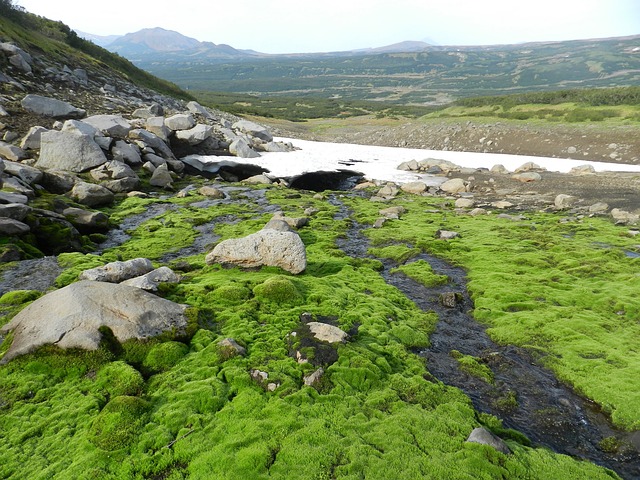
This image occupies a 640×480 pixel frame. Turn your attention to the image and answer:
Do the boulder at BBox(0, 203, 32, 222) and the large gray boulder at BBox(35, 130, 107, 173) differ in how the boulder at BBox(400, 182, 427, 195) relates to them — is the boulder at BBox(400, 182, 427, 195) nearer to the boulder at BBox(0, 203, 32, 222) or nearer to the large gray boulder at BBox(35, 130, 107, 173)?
the large gray boulder at BBox(35, 130, 107, 173)

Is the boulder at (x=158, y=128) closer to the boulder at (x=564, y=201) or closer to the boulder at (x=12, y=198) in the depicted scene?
the boulder at (x=12, y=198)

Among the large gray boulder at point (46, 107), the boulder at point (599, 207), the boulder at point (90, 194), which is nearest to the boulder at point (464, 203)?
the boulder at point (599, 207)

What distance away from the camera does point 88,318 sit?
1067 cm

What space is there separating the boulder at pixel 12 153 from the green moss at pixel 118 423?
1082 inches

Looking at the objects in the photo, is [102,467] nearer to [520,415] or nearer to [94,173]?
[520,415]

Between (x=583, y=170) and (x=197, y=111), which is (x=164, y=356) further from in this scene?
(x=197, y=111)

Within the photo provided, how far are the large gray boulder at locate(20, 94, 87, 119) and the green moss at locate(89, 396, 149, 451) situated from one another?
125ft

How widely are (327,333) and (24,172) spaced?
23.9 metres

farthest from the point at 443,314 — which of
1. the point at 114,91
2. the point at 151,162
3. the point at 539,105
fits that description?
the point at 539,105

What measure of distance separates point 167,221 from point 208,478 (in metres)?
21.0

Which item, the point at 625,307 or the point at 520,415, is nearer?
the point at 520,415

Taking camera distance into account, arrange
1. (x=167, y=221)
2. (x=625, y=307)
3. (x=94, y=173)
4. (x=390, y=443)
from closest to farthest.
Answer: (x=390, y=443) < (x=625, y=307) < (x=167, y=221) < (x=94, y=173)

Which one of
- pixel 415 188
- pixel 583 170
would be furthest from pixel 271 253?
pixel 583 170

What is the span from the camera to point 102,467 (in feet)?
24.3
